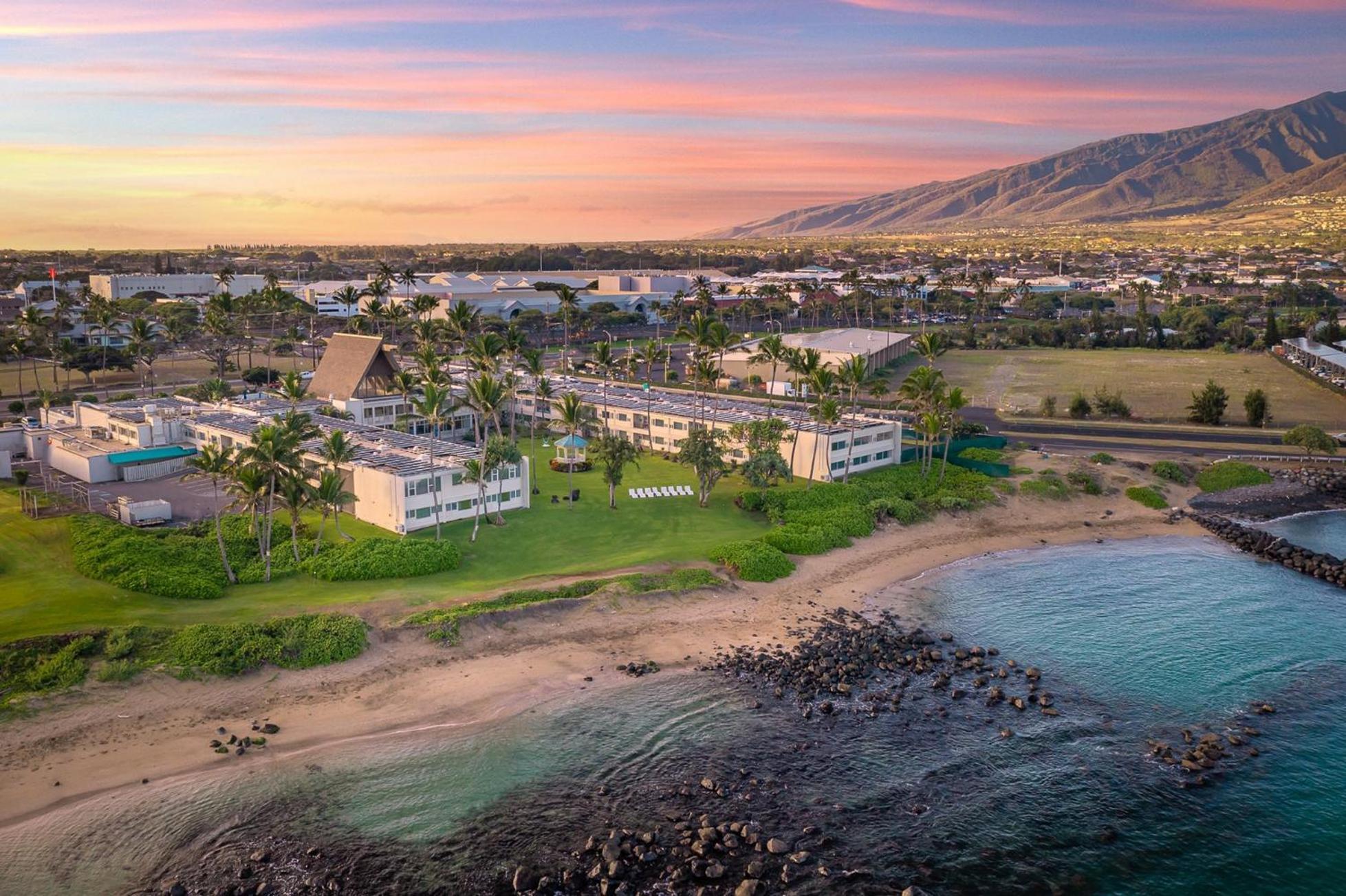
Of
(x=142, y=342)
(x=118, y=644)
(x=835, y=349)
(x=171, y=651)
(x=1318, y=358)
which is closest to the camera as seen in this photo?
(x=118, y=644)

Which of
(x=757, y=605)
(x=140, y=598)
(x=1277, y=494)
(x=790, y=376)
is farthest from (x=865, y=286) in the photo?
(x=140, y=598)

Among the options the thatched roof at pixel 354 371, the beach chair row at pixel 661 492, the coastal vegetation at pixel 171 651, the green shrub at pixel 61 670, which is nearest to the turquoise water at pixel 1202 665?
the beach chair row at pixel 661 492

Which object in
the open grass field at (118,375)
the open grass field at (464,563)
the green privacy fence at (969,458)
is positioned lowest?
the open grass field at (464,563)

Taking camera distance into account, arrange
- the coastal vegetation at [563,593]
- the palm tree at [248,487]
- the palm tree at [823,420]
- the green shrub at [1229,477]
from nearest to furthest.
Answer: the coastal vegetation at [563,593]
the palm tree at [248,487]
the palm tree at [823,420]
the green shrub at [1229,477]

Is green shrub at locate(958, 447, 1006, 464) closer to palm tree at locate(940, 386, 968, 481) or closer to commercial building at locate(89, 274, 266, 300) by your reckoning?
palm tree at locate(940, 386, 968, 481)

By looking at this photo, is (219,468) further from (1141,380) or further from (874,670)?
(1141,380)

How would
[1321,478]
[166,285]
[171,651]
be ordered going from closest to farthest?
1. [171,651]
2. [1321,478]
3. [166,285]

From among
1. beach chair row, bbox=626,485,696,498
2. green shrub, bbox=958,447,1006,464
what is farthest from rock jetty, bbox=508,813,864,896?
green shrub, bbox=958,447,1006,464

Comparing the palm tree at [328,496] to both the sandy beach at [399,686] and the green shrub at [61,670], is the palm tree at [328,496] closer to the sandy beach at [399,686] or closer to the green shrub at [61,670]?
the sandy beach at [399,686]

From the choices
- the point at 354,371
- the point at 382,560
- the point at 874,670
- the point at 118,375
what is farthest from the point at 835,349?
the point at 118,375
